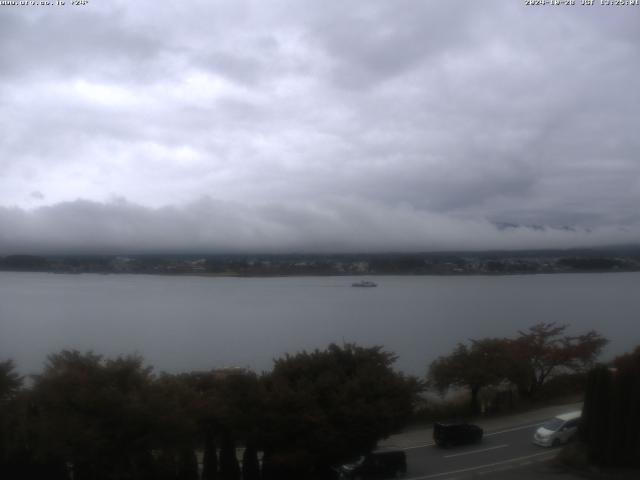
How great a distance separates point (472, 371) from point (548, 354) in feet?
20.6

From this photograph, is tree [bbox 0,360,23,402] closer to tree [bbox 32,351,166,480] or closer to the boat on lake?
tree [bbox 32,351,166,480]

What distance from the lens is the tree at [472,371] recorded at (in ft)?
73.6

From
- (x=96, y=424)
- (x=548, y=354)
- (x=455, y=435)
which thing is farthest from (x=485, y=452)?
(x=548, y=354)

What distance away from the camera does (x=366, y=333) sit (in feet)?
160

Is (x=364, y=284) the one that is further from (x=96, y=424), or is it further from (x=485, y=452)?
(x=96, y=424)

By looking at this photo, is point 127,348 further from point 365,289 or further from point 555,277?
point 555,277

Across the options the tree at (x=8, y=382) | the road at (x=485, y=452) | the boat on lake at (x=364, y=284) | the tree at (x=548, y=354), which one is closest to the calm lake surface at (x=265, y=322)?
the boat on lake at (x=364, y=284)

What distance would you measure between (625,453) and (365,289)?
87720 millimetres

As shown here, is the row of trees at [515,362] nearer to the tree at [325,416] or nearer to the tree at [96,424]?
the tree at [325,416]

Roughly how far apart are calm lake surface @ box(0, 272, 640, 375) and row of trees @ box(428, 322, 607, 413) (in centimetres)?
730

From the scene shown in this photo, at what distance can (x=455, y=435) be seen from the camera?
55.5ft

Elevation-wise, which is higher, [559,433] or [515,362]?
[515,362]

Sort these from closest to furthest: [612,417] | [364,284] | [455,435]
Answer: [612,417] → [455,435] → [364,284]

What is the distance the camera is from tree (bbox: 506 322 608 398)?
82.6ft
